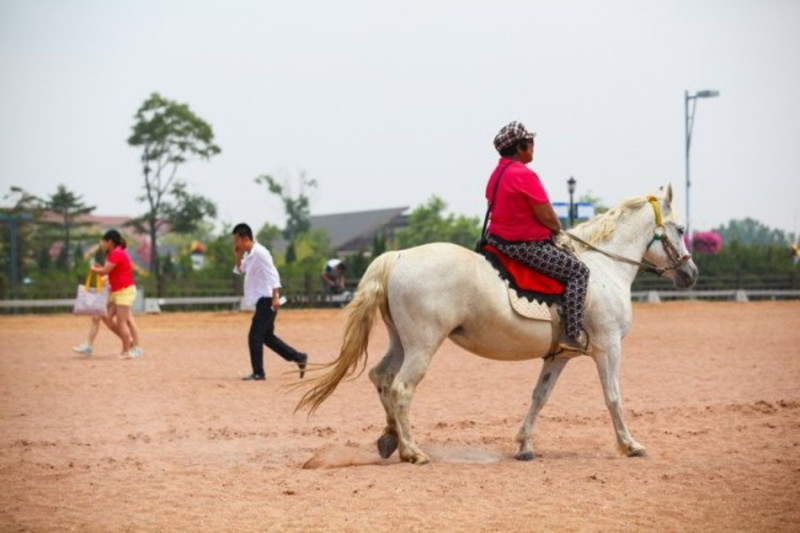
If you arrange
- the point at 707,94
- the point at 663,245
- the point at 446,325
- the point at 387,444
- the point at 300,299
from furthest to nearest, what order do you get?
the point at 707,94, the point at 300,299, the point at 663,245, the point at 387,444, the point at 446,325

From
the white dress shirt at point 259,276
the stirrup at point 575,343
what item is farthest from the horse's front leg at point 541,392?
the white dress shirt at point 259,276

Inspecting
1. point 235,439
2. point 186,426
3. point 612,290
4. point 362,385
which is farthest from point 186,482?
point 362,385

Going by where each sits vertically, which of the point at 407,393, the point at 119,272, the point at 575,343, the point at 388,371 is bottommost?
the point at 407,393

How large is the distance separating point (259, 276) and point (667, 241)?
6.74 m

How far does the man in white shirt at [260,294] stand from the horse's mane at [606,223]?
592 centimetres

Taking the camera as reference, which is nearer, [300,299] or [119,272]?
[119,272]

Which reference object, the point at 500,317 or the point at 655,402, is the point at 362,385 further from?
the point at 500,317

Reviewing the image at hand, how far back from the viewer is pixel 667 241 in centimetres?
1018

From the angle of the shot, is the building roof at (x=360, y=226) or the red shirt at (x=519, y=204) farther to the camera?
the building roof at (x=360, y=226)

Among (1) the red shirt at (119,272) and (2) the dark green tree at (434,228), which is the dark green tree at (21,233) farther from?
(2) the dark green tree at (434,228)

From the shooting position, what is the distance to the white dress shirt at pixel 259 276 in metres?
15.1

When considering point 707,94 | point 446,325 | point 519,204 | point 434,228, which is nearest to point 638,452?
point 446,325

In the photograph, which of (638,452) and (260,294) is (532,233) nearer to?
(638,452)

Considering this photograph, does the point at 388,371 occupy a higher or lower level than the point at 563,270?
lower
